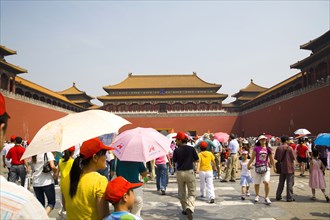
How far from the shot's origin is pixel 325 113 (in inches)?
Answer: 729

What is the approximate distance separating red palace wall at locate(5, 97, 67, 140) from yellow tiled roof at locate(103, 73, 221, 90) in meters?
13.1

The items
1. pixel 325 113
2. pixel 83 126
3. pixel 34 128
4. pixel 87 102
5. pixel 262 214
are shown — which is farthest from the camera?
pixel 87 102

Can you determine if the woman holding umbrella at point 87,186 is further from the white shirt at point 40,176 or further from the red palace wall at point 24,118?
the red palace wall at point 24,118

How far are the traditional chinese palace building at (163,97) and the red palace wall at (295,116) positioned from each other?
6.08 m

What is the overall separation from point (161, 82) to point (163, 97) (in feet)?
11.8

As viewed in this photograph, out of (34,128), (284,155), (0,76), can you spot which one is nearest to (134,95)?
(34,128)

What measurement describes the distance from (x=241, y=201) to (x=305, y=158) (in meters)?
4.98

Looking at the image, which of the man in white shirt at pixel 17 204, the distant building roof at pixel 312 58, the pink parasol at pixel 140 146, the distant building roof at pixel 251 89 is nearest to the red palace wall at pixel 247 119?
the distant building roof at pixel 312 58

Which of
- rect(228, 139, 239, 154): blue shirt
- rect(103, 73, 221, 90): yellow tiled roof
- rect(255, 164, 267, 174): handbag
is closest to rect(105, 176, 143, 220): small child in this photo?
rect(255, 164, 267, 174): handbag

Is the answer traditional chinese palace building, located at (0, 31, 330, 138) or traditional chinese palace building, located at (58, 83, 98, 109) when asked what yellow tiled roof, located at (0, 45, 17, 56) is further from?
traditional chinese palace building, located at (58, 83, 98, 109)

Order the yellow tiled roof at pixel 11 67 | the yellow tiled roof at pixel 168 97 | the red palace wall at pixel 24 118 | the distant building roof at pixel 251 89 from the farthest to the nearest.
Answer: the distant building roof at pixel 251 89 < the yellow tiled roof at pixel 168 97 < the yellow tiled roof at pixel 11 67 < the red palace wall at pixel 24 118

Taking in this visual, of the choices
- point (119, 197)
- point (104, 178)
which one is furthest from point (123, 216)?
point (104, 178)

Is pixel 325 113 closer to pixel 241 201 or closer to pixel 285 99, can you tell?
pixel 285 99

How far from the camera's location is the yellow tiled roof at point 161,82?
3856 cm
